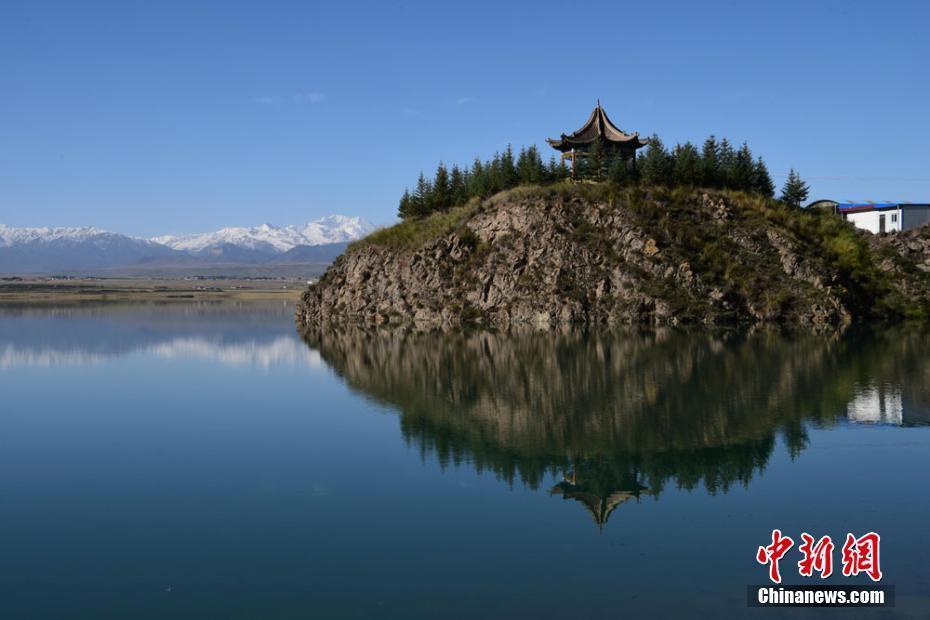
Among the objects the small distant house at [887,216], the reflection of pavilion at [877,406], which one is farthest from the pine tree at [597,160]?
the reflection of pavilion at [877,406]

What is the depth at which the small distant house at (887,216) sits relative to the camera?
103 meters

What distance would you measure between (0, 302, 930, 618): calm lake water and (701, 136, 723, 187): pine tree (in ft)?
169

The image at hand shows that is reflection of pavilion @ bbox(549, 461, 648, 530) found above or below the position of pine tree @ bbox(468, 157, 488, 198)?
below

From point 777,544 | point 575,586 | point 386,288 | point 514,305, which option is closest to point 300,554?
point 575,586

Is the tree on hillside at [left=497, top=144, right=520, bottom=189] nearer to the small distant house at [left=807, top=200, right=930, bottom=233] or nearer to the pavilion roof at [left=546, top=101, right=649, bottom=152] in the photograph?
the pavilion roof at [left=546, top=101, right=649, bottom=152]

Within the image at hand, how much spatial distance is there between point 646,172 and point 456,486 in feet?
264

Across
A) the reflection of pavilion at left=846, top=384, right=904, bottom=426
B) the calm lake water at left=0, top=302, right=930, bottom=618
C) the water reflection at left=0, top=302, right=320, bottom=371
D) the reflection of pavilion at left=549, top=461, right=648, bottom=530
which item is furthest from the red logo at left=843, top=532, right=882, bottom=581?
the water reflection at left=0, top=302, right=320, bottom=371

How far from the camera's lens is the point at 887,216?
4099 inches

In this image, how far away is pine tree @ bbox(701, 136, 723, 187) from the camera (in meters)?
99.9

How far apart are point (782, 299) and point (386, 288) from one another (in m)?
46.3

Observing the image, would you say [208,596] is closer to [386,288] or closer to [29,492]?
[29,492]

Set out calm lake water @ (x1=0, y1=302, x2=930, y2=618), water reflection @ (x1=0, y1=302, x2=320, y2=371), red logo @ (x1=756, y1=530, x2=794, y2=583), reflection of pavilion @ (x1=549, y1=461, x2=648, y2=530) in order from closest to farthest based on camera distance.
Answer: calm lake water @ (x1=0, y1=302, x2=930, y2=618)
red logo @ (x1=756, y1=530, x2=794, y2=583)
reflection of pavilion @ (x1=549, y1=461, x2=648, y2=530)
water reflection @ (x1=0, y1=302, x2=320, y2=371)

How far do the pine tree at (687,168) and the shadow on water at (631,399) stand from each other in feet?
117
